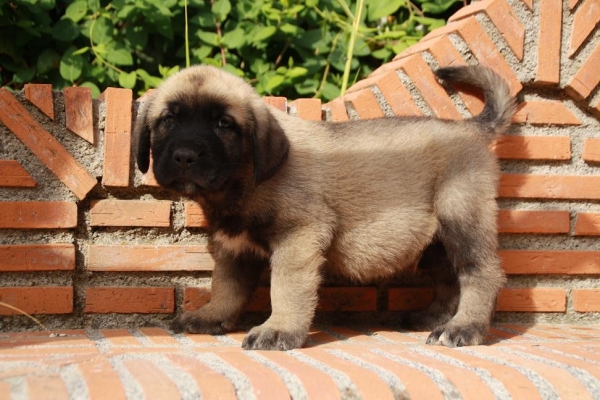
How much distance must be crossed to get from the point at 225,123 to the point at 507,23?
63.9 inches

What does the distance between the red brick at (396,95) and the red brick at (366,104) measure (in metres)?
0.06

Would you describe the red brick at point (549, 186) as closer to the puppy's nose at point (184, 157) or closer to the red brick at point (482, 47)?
the red brick at point (482, 47)

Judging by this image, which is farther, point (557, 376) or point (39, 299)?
point (39, 299)

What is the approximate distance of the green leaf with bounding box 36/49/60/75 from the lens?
14.6 ft

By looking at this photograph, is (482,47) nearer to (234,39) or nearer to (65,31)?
(234,39)

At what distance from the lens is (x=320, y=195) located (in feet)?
11.0

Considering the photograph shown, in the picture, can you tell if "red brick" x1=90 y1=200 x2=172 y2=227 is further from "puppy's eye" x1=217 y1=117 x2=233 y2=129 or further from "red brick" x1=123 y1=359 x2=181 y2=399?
"red brick" x1=123 y1=359 x2=181 y2=399

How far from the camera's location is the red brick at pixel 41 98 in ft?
11.4

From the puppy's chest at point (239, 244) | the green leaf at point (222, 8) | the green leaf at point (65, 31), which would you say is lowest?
the puppy's chest at point (239, 244)

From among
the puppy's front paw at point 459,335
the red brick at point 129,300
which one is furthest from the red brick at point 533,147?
the red brick at point 129,300

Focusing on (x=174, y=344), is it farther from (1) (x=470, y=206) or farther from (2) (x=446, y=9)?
(2) (x=446, y=9)

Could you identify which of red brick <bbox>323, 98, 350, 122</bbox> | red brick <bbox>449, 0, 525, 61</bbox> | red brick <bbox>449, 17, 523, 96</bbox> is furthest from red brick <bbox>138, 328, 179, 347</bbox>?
red brick <bbox>449, 0, 525, 61</bbox>

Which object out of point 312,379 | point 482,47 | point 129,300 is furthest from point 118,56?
point 312,379

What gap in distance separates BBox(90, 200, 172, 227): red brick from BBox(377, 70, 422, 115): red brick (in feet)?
4.02
